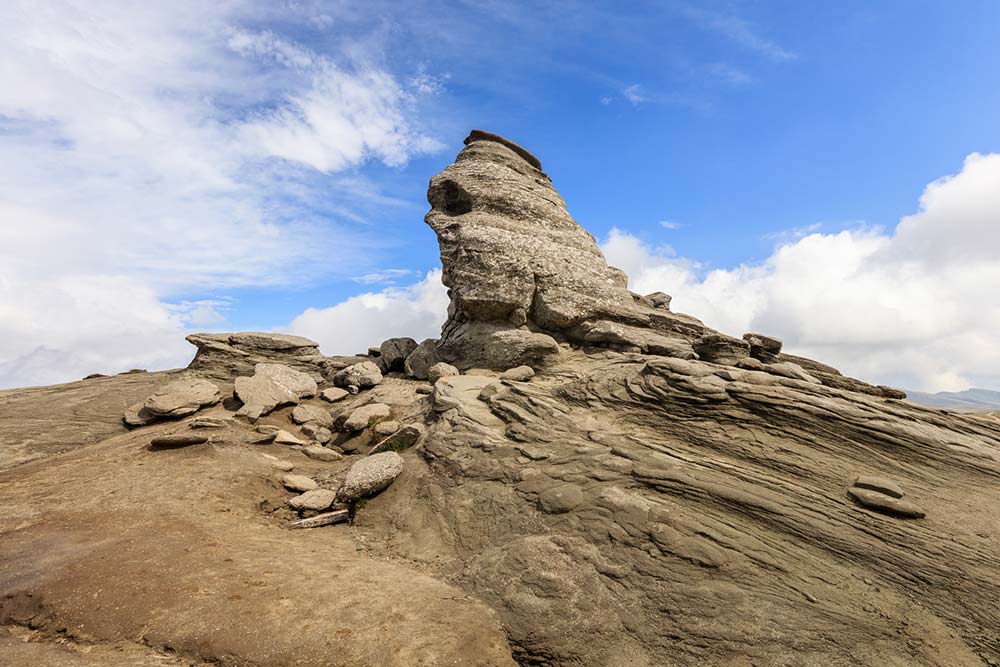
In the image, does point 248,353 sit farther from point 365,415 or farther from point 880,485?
point 880,485

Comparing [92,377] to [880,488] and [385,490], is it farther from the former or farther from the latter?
[880,488]

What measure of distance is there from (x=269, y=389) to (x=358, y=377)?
4.89 m

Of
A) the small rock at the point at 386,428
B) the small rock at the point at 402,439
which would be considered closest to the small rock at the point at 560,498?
the small rock at the point at 402,439

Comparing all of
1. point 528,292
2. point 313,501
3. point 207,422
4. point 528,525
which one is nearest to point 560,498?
point 528,525

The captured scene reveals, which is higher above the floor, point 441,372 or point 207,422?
point 441,372

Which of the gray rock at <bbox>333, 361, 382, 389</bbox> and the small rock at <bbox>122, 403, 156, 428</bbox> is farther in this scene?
the gray rock at <bbox>333, 361, 382, 389</bbox>

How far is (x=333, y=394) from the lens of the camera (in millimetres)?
26016

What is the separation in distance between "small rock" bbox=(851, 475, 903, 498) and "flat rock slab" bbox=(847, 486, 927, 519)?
0.18 meters

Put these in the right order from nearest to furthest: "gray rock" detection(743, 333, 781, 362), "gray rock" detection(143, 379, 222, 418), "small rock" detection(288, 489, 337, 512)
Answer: "small rock" detection(288, 489, 337, 512) → "gray rock" detection(143, 379, 222, 418) → "gray rock" detection(743, 333, 781, 362)

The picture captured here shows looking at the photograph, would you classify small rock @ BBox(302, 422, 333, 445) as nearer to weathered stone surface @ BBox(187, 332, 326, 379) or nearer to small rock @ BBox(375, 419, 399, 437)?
small rock @ BBox(375, 419, 399, 437)

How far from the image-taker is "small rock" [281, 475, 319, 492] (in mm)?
17594

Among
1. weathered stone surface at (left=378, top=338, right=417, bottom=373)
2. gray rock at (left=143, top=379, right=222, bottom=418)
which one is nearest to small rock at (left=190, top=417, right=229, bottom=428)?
gray rock at (left=143, top=379, right=222, bottom=418)

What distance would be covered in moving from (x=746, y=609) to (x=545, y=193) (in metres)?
28.3

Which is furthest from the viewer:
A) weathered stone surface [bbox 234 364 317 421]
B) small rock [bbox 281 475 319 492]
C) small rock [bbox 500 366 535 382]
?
weathered stone surface [bbox 234 364 317 421]
